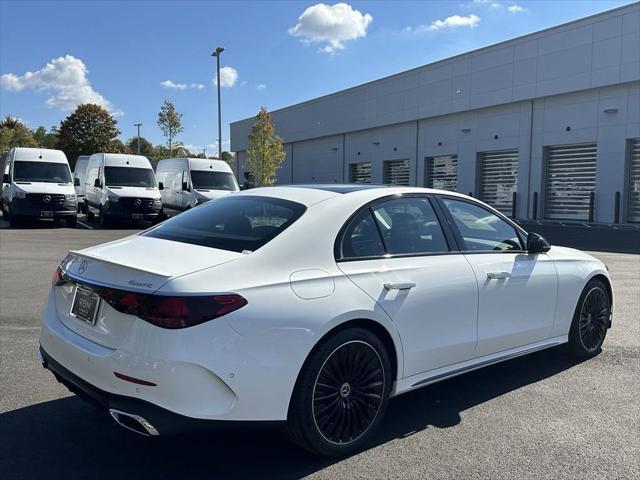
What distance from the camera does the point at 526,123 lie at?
29.8m

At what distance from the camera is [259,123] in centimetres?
4175

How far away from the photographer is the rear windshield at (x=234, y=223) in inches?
142

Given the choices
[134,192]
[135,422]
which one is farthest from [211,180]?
[135,422]

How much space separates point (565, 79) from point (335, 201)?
27245mm

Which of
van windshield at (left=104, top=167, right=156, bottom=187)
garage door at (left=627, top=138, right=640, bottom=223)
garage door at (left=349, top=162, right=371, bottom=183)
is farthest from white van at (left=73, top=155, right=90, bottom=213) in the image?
garage door at (left=627, top=138, right=640, bottom=223)

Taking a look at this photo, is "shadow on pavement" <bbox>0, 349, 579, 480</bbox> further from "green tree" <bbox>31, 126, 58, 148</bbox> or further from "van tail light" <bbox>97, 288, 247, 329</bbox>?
"green tree" <bbox>31, 126, 58, 148</bbox>

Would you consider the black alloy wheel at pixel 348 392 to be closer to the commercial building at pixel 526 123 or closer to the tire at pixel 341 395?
the tire at pixel 341 395

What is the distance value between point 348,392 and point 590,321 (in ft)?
10.1

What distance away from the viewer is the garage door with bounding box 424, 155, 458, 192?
3444 centimetres

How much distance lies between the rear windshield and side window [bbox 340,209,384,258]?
13.6 inches

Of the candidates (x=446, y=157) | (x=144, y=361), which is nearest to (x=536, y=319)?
(x=144, y=361)

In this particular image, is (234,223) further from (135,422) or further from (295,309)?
(135,422)

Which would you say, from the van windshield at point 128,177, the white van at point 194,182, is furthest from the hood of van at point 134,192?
the white van at point 194,182

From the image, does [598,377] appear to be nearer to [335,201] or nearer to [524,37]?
[335,201]
